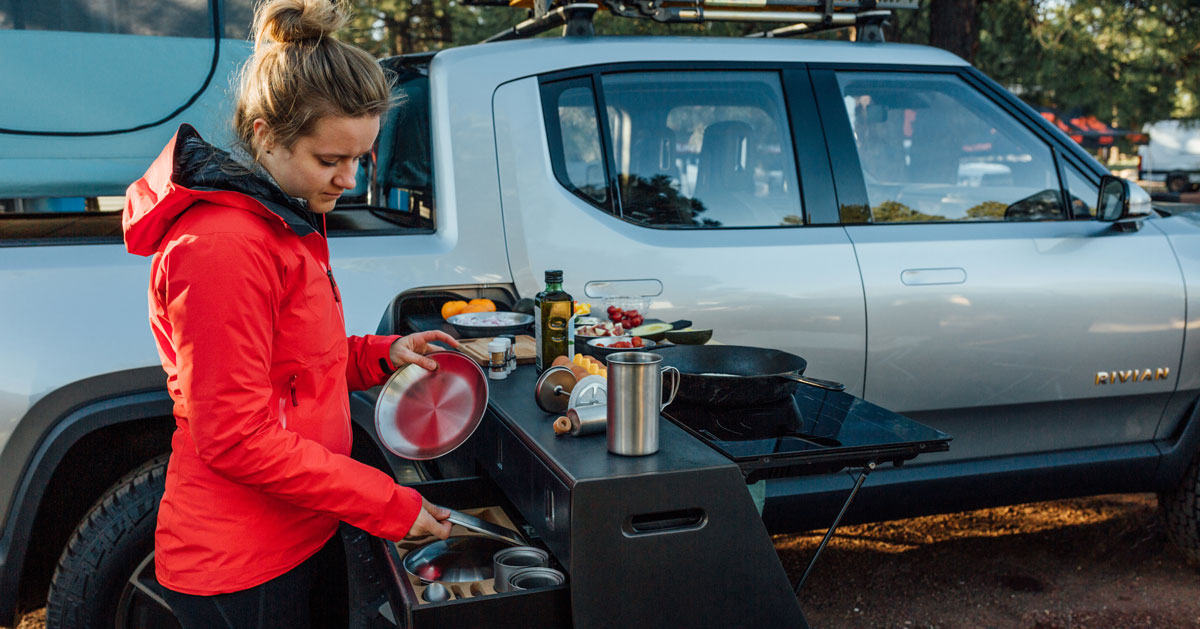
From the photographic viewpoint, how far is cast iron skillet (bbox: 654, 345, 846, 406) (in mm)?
2229

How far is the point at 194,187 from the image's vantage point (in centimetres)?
159

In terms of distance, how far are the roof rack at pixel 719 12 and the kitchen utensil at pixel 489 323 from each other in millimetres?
1075

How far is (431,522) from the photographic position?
1755 mm

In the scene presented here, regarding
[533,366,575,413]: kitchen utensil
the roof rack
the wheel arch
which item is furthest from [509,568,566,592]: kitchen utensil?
the roof rack

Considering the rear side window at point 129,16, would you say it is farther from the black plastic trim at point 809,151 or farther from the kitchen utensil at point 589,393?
the black plastic trim at point 809,151

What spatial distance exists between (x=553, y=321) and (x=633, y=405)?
682 mm

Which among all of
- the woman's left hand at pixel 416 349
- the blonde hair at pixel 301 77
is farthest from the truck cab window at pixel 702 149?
the blonde hair at pixel 301 77

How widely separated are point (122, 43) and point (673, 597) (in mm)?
2212

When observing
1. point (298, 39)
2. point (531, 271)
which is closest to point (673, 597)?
point (298, 39)

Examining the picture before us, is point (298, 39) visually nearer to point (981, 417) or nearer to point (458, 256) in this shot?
point (458, 256)

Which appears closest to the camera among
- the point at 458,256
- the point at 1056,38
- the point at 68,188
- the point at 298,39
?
the point at 298,39

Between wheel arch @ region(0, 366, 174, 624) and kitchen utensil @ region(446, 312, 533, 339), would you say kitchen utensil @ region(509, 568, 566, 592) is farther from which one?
wheel arch @ region(0, 366, 174, 624)

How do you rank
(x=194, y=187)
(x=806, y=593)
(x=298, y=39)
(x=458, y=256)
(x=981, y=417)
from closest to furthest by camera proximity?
(x=194, y=187) < (x=298, y=39) < (x=458, y=256) < (x=981, y=417) < (x=806, y=593)

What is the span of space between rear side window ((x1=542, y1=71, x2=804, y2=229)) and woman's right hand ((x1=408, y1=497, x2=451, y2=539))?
154 cm
